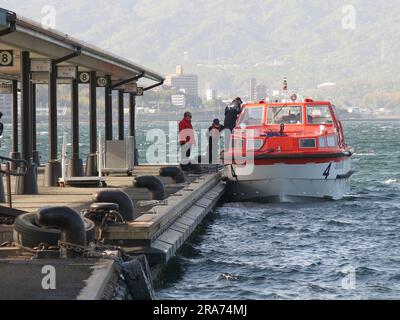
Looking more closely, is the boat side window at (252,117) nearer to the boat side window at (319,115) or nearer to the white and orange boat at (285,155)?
the white and orange boat at (285,155)

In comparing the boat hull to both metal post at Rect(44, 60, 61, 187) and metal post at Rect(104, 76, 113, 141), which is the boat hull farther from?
metal post at Rect(44, 60, 61, 187)

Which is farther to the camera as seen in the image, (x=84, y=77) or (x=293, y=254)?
(x=84, y=77)

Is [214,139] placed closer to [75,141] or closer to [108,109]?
Answer: [108,109]

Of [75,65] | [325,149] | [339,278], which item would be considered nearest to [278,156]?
[325,149]

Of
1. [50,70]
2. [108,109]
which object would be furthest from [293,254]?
[108,109]

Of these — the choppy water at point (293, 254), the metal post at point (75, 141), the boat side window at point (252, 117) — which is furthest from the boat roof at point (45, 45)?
the choppy water at point (293, 254)

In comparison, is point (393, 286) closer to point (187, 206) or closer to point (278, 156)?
point (187, 206)

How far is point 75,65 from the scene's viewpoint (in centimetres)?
3041

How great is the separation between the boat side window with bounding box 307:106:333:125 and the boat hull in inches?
63.3

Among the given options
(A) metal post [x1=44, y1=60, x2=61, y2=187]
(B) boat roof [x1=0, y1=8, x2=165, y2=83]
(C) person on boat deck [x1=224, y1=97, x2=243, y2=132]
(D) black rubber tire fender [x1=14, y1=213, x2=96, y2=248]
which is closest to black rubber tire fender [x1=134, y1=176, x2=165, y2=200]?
(B) boat roof [x1=0, y1=8, x2=165, y2=83]

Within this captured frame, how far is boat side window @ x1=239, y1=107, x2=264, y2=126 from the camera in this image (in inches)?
1323

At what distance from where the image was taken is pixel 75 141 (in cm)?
3133

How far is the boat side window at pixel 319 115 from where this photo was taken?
33741mm

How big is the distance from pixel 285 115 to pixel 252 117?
920mm
